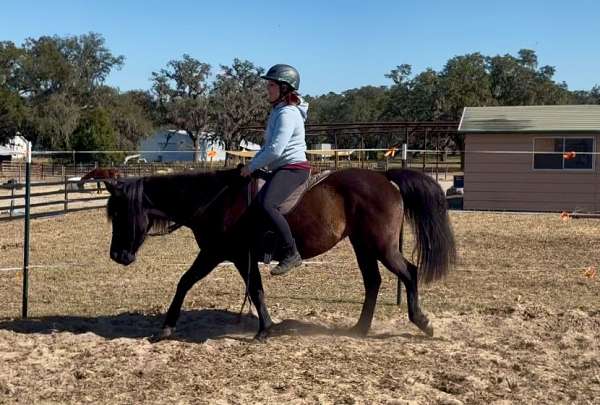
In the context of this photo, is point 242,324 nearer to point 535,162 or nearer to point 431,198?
point 431,198

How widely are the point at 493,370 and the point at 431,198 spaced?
5.88ft

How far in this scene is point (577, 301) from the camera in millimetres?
7691

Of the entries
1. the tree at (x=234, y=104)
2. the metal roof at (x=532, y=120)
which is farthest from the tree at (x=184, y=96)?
the metal roof at (x=532, y=120)

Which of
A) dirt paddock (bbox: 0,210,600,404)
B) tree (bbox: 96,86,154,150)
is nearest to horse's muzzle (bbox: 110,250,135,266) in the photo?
dirt paddock (bbox: 0,210,600,404)

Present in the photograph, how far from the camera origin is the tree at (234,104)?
205ft

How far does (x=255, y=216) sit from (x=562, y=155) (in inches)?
690

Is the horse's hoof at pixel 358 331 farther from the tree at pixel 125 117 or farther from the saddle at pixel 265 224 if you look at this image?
the tree at pixel 125 117

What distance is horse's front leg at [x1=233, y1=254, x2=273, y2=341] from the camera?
5.83m

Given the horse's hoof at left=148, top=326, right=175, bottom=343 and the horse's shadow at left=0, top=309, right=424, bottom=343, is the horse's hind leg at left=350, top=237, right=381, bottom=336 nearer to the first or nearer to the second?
the horse's shadow at left=0, top=309, right=424, bottom=343

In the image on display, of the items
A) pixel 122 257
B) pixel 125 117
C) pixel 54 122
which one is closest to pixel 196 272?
pixel 122 257

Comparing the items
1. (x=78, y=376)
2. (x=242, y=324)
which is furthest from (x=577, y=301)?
(x=78, y=376)

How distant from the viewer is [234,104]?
6228 centimetres

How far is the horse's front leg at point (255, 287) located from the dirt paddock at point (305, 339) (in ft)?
0.61

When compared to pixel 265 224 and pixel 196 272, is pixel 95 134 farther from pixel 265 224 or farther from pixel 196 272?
pixel 265 224
